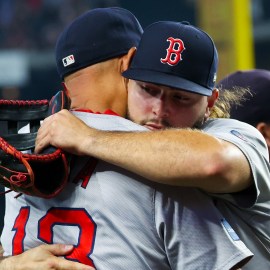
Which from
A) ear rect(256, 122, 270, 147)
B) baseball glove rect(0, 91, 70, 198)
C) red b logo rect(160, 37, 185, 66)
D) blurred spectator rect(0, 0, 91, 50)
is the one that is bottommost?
blurred spectator rect(0, 0, 91, 50)

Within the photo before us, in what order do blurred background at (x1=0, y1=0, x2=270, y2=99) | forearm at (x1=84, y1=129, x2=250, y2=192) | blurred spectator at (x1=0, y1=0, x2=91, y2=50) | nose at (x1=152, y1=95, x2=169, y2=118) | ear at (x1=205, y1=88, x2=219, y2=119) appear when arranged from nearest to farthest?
1. forearm at (x1=84, y1=129, x2=250, y2=192)
2. nose at (x1=152, y1=95, x2=169, y2=118)
3. ear at (x1=205, y1=88, x2=219, y2=119)
4. blurred background at (x1=0, y1=0, x2=270, y2=99)
5. blurred spectator at (x1=0, y1=0, x2=91, y2=50)

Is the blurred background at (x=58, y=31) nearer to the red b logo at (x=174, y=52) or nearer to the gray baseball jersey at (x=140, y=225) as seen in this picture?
the red b logo at (x=174, y=52)

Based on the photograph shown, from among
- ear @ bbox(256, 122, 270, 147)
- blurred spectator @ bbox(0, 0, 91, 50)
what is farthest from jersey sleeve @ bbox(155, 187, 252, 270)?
blurred spectator @ bbox(0, 0, 91, 50)

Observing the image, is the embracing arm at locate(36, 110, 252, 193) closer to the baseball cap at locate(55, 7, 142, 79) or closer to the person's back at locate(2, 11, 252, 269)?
the person's back at locate(2, 11, 252, 269)

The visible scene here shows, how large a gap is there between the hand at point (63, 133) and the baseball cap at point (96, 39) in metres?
0.31

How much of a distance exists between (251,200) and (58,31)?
711 centimetres

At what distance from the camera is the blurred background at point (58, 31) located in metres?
6.99

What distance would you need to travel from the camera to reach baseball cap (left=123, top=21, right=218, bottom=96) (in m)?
2.20

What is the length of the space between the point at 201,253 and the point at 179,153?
0.30 metres

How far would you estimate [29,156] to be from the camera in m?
2.03

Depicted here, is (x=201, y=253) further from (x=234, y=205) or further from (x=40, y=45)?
(x=40, y=45)

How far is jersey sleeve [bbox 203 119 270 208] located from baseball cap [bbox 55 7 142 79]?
43cm

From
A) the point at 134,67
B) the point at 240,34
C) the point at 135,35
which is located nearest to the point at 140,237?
the point at 134,67

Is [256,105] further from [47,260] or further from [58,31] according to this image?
[58,31]
